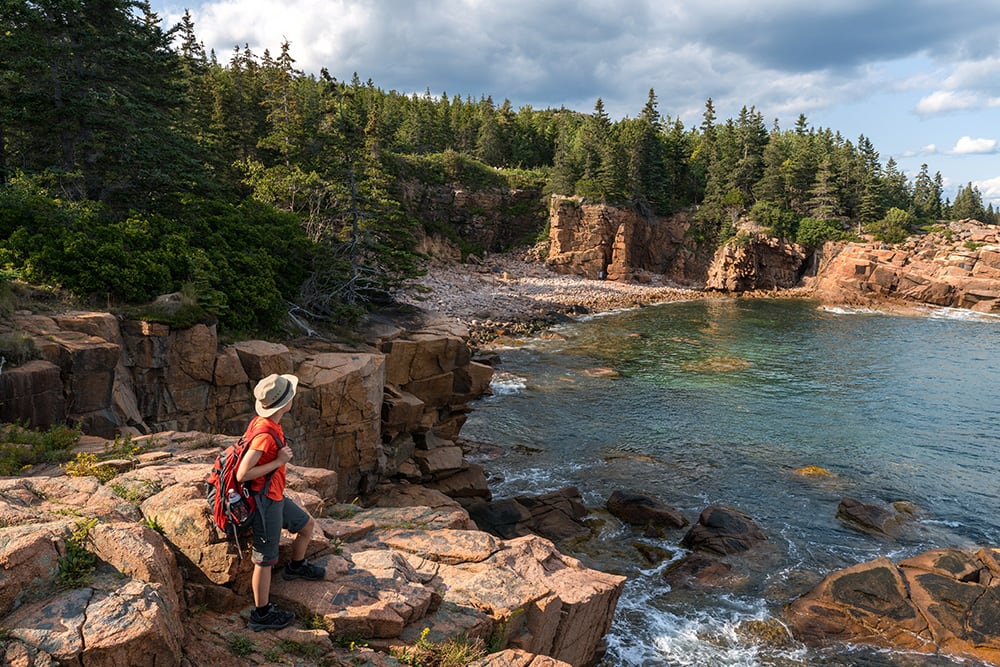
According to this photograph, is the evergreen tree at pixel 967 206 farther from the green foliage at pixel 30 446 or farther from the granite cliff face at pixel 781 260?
the green foliage at pixel 30 446

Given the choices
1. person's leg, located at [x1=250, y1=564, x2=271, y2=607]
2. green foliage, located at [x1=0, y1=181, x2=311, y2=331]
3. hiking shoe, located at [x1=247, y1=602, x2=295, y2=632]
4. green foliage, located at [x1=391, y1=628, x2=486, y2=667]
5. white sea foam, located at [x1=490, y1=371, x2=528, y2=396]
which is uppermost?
green foliage, located at [x1=0, y1=181, x2=311, y2=331]

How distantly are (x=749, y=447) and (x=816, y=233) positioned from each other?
2299 inches

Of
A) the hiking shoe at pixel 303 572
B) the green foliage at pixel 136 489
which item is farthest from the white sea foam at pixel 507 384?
the hiking shoe at pixel 303 572

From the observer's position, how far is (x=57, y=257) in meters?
14.2

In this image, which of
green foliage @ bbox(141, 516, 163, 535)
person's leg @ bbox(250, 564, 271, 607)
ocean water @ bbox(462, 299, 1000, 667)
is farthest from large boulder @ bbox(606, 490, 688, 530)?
green foliage @ bbox(141, 516, 163, 535)

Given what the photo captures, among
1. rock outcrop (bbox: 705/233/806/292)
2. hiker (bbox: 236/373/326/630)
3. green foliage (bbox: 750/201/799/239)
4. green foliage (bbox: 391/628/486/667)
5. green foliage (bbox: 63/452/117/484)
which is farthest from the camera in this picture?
green foliage (bbox: 750/201/799/239)

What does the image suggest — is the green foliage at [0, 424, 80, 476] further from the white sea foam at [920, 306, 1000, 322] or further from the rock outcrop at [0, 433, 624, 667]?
the white sea foam at [920, 306, 1000, 322]

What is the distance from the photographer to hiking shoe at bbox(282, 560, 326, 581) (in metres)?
7.12

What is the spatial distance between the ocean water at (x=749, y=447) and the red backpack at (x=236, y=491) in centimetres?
942

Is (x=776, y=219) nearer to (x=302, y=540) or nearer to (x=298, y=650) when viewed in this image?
(x=302, y=540)

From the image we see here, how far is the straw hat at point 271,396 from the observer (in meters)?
6.59

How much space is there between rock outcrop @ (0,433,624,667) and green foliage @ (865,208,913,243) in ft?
255

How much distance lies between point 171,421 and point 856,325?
2249 inches

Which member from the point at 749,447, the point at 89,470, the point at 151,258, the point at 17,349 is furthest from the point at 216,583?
the point at 749,447
